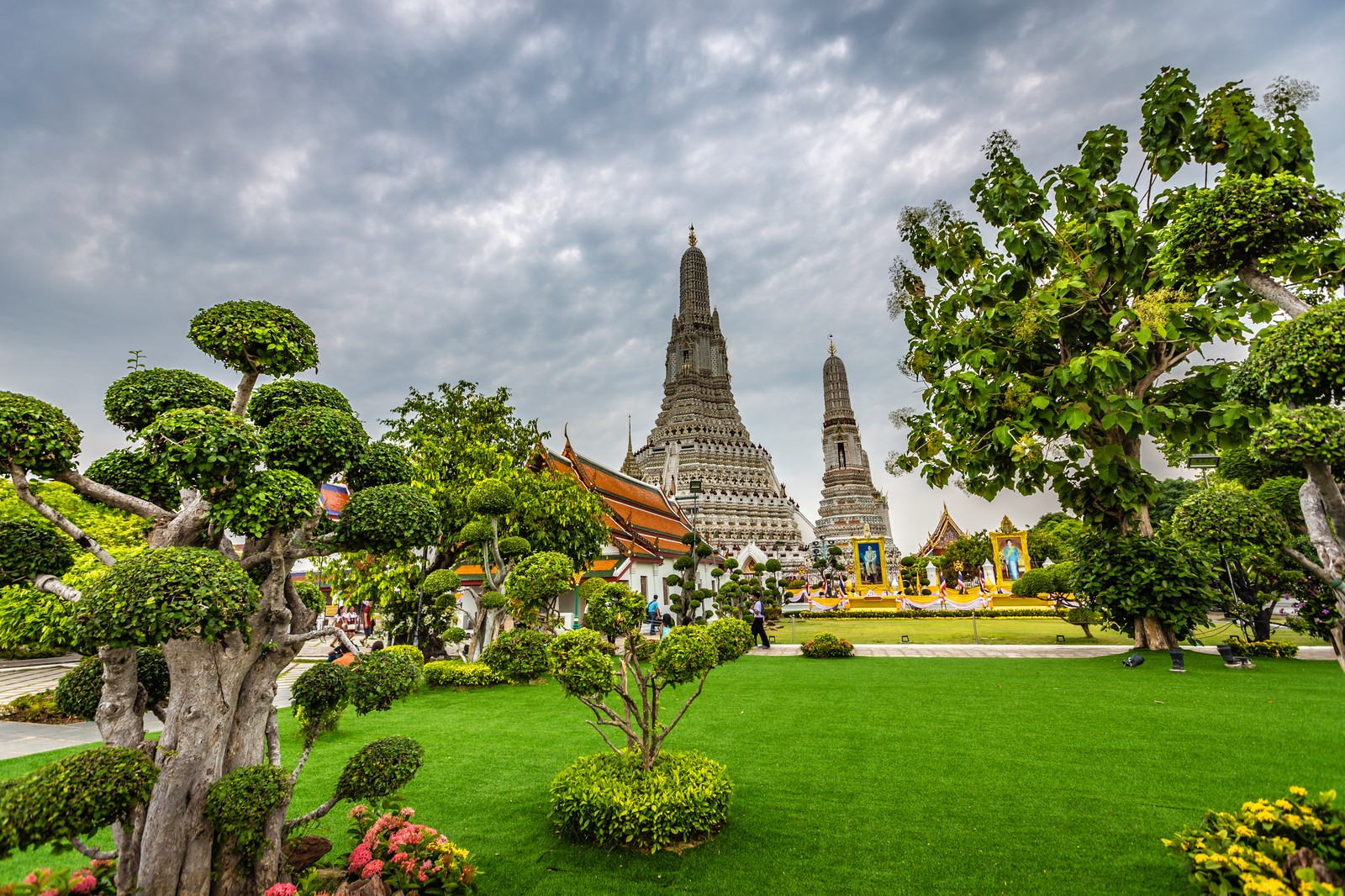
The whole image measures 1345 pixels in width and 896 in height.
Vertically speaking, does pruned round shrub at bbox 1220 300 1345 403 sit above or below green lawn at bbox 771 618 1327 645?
above

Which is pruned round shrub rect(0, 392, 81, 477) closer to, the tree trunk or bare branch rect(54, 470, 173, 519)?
bare branch rect(54, 470, 173, 519)

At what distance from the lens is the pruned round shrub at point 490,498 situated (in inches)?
501

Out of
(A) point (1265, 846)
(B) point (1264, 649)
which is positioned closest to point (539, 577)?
(A) point (1265, 846)

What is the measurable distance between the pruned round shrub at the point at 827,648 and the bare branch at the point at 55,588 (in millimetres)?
14711

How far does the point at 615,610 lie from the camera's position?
5.88m

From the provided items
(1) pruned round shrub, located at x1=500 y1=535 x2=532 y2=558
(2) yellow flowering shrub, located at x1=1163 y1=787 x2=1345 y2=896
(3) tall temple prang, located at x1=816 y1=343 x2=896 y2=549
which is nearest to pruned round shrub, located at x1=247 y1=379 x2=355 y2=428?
(2) yellow flowering shrub, located at x1=1163 y1=787 x2=1345 y2=896

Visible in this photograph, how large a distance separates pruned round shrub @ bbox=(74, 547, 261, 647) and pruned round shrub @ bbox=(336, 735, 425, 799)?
1.51 meters

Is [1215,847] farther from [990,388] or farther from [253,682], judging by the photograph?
[253,682]

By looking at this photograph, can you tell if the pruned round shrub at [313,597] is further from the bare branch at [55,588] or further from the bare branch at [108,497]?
the bare branch at [55,588]

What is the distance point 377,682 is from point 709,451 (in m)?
56.7

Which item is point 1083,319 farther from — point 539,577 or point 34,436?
point 34,436

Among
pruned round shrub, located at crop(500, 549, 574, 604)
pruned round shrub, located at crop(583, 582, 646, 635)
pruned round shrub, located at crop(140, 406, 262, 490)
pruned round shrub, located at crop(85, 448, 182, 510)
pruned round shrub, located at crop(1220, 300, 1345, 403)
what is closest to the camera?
pruned round shrub, located at crop(140, 406, 262, 490)

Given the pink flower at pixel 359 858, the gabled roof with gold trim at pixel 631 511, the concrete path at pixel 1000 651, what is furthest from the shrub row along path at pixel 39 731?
the concrete path at pixel 1000 651

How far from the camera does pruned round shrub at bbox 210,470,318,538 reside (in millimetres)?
3475
